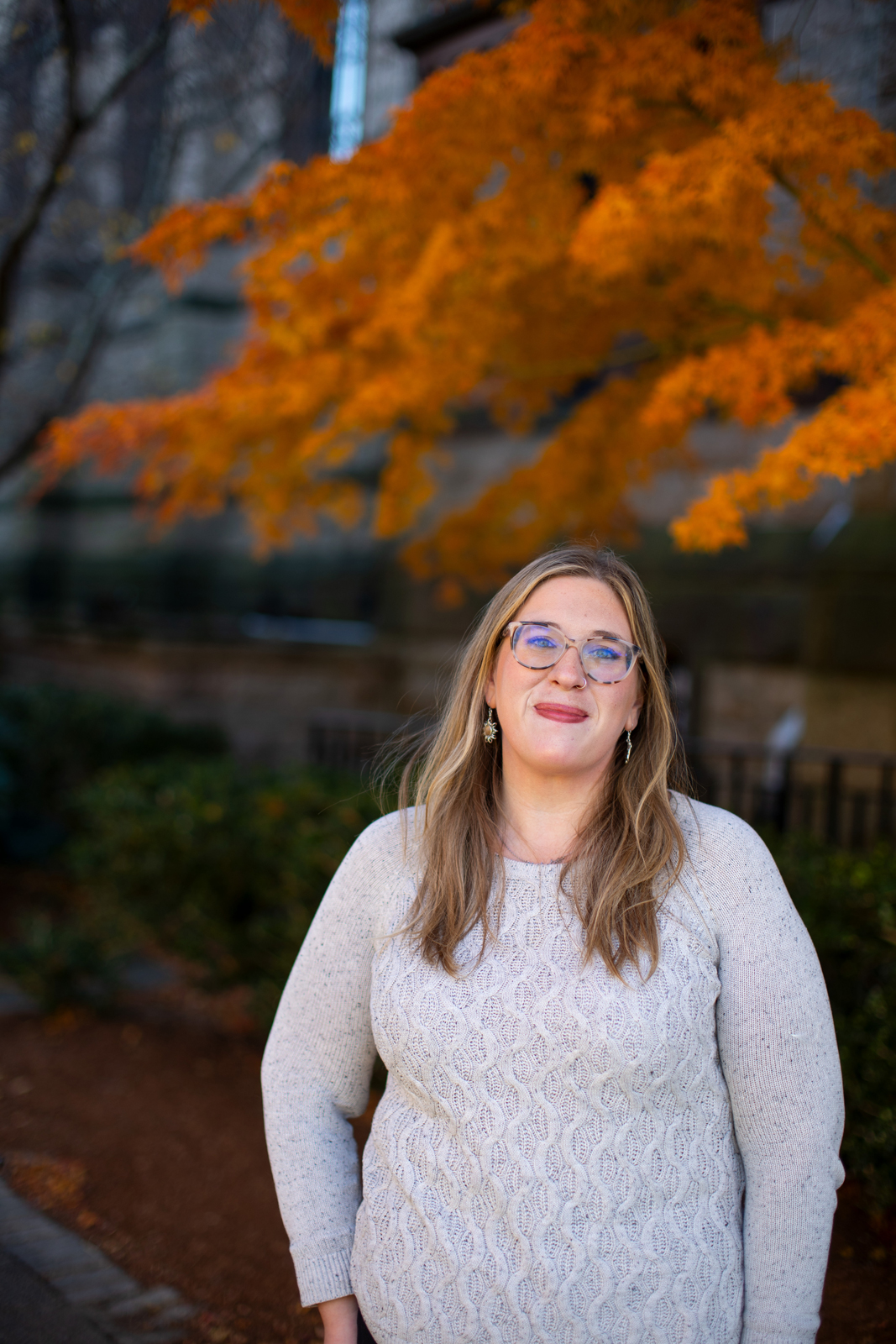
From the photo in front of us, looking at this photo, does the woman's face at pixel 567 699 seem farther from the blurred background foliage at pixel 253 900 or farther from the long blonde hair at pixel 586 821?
the blurred background foliage at pixel 253 900

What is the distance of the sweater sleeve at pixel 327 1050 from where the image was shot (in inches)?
77.4

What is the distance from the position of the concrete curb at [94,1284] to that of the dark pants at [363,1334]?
4.14 ft

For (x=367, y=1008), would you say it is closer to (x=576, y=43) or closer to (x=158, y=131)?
(x=576, y=43)

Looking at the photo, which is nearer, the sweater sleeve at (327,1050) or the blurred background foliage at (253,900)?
the sweater sleeve at (327,1050)

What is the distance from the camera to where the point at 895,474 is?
7.09 metres

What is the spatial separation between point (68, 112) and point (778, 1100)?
6.05 m

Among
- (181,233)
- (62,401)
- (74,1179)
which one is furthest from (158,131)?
(74,1179)

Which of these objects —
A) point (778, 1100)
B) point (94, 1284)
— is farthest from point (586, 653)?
point (94, 1284)

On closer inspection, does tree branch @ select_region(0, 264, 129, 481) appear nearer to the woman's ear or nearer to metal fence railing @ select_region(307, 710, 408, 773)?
metal fence railing @ select_region(307, 710, 408, 773)

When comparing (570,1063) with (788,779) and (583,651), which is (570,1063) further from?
(788,779)

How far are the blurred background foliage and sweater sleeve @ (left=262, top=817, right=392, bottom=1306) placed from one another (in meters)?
1.78

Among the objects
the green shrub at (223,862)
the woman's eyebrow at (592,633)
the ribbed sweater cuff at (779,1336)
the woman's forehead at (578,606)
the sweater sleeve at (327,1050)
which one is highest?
the woman's forehead at (578,606)

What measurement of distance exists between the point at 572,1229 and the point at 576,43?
3.84m

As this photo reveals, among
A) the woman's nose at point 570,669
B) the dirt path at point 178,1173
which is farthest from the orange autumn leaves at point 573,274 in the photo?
the dirt path at point 178,1173
